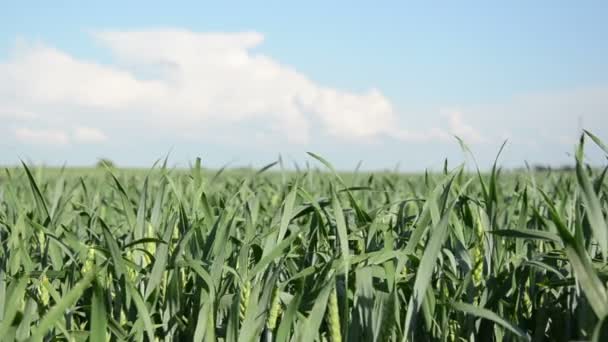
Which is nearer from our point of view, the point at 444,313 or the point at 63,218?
the point at 444,313

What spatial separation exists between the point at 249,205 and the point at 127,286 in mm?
423

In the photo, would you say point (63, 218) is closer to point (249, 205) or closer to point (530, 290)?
point (249, 205)

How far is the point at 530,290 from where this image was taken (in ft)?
Answer: 4.86

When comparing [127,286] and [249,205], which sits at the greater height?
[249,205]

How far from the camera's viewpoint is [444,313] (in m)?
1.37

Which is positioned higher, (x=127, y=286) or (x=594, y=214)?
(x=594, y=214)

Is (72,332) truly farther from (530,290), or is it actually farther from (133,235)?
(530,290)

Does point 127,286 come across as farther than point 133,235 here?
No

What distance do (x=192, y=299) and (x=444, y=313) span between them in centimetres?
55

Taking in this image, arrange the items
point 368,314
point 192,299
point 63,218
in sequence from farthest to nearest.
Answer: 1. point 63,218
2. point 192,299
3. point 368,314

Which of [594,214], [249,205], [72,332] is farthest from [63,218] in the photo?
[594,214]

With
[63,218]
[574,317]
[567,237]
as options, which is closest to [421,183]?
[63,218]

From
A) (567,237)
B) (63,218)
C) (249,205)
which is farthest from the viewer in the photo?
(63,218)

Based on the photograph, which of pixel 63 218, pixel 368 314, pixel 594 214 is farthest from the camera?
pixel 63 218
